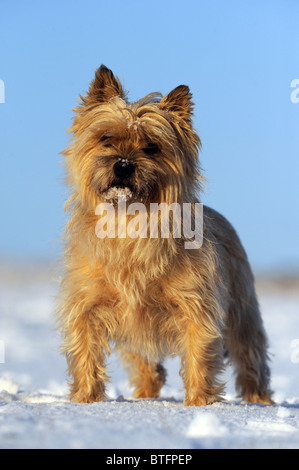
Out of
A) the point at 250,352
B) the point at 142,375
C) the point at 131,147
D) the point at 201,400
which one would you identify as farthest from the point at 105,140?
the point at 142,375

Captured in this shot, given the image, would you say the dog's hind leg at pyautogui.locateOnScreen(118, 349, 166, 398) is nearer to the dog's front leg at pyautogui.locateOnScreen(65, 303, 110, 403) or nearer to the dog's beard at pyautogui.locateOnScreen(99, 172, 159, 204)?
the dog's front leg at pyautogui.locateOnScreen(65, 303, 110, 403)

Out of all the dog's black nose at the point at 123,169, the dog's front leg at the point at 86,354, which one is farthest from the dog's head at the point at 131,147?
the dog's front leg at the point at 86,354

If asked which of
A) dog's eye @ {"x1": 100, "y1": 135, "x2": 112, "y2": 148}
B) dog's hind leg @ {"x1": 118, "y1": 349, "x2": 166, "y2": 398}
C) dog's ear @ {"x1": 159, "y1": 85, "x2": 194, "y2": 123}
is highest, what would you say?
dog's ear @ {"x1": 159, "y1": 85, "x2": 194, "y2": 123}

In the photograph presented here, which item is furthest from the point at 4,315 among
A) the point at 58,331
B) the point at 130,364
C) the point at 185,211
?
the point at 185,211

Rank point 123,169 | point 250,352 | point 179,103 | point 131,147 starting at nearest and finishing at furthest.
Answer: point 123,169 → point 131,147 → point 179,103 → point 250,352

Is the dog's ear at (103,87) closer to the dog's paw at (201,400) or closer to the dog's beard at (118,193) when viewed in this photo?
the dog's beard at (118,193)

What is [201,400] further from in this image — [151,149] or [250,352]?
[151,149]

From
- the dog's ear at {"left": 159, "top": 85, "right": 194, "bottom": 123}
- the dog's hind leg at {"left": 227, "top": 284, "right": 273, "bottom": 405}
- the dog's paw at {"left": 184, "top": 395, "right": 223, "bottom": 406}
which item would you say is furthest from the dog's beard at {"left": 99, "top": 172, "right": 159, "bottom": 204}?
the dog's hind leg at {"left": 227, "top": 284, "right": 273, "bottom": 405}
